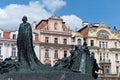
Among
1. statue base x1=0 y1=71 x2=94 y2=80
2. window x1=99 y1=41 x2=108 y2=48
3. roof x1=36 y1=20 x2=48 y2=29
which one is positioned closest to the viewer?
statue base x1=0 y1=71 x2=94 y2=80

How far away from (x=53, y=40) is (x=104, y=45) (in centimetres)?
889

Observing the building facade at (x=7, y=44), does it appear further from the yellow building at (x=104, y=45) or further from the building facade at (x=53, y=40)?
the yellow building at (x=104, y=45)

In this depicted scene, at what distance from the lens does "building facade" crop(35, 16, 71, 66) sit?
5319 cm

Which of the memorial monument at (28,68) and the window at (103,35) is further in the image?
the window at (103,35)

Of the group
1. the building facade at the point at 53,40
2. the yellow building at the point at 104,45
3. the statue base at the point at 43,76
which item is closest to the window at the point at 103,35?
the yellow building at the point at 104,45

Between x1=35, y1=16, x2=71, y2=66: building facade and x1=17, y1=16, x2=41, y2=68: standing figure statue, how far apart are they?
36.3m

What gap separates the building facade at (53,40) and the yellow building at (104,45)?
188cm

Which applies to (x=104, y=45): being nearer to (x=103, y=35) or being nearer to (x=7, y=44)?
(x=103, y=35)

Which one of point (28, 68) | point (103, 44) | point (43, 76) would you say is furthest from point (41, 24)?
point (43, 76)

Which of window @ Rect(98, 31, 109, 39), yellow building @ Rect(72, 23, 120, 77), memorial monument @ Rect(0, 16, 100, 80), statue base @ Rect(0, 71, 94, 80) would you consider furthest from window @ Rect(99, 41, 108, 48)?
statue base @ Rect(0, 71, 94, 80)

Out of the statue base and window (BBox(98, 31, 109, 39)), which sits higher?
window (BBox(98, 31, 109, 39))

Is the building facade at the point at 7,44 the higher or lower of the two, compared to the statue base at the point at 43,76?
higher

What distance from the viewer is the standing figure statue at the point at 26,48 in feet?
52.7

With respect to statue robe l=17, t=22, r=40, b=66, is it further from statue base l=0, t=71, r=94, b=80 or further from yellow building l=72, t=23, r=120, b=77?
yellow building l=72, t=23, r=120, b=77
